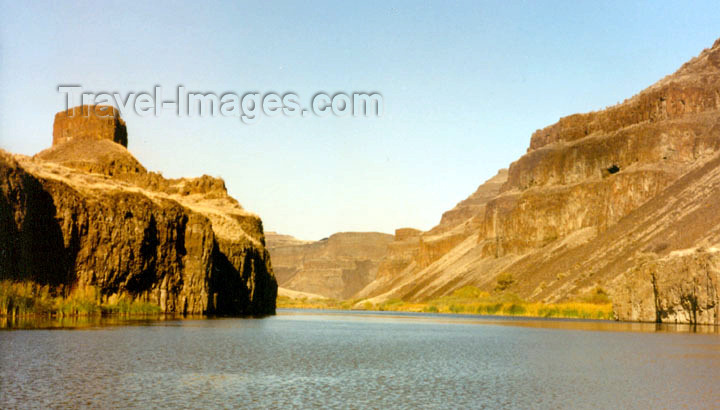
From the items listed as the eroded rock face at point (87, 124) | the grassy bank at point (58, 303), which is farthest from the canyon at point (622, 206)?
the eroded rock face at point (87, 124)

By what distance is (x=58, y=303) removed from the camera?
196 feet

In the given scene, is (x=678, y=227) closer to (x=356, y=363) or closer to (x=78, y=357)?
(x=356, y=363)

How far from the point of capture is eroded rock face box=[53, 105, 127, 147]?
422ft

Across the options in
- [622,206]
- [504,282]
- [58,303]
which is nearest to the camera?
[58,303]

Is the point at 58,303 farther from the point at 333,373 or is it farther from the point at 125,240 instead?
the point at 333,373

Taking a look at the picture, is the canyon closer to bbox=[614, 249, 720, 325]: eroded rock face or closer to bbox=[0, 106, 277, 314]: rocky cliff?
bbox=[614, 249, 720, 325]: eroded rock face

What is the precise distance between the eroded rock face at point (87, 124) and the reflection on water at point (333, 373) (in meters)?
91.4

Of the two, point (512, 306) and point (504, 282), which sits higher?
point (504, 282)

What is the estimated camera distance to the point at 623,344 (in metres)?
45.2

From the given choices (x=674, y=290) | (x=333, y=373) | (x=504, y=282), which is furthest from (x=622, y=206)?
(x=333, y=373)

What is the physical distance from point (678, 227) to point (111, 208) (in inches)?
3731

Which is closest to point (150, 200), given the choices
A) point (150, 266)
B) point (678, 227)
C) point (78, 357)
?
point (150, 266)

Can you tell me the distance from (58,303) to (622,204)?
12770 centimetres

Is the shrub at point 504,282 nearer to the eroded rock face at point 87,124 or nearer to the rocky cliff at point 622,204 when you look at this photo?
the rocky cliff at point 622,204
